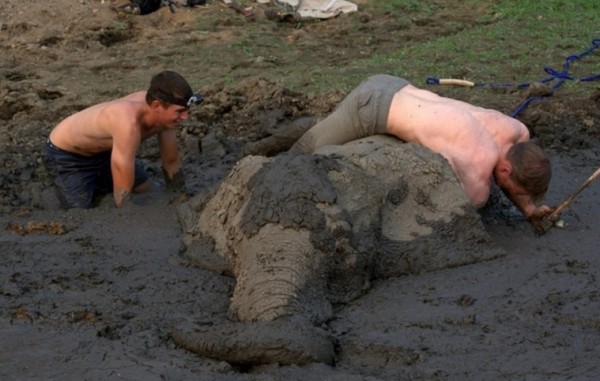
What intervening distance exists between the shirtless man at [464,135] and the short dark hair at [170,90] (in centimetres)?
92

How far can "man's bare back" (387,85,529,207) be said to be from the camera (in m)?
5.83

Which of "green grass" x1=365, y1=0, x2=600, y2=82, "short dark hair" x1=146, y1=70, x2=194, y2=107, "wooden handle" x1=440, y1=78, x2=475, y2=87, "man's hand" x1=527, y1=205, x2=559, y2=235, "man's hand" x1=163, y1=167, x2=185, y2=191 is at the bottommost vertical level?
"green grass" x1=365, y1=0, x2=600, y2=82

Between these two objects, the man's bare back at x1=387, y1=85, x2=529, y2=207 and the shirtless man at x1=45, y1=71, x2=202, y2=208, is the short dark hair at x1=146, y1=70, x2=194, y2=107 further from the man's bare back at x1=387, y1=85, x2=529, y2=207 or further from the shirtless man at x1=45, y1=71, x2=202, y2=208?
the man's bare back at x1=387, y1=85, x2=529, y2=207

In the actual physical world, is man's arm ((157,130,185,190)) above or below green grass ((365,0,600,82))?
above

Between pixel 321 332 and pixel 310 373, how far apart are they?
1.03 feet

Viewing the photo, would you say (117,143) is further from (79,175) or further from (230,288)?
(230,288)

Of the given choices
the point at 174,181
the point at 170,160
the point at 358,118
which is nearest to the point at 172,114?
the point at 170,160

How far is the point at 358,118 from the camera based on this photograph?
6168mm

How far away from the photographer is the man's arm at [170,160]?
262 inches

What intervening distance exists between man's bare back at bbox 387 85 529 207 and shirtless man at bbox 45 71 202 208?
129cm

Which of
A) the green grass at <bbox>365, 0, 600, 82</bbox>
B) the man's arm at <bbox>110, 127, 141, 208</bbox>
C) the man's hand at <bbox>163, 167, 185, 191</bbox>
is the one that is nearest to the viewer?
the man's arm at <bbox>110, 127, 141, 208</bbox>

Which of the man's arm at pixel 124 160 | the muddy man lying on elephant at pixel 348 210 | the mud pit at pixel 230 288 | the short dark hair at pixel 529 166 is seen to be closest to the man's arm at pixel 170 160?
the mud pit at pixel 230 288

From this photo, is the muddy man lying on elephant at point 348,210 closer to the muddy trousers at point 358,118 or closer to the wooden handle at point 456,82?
the muddy trousers at point 358,118

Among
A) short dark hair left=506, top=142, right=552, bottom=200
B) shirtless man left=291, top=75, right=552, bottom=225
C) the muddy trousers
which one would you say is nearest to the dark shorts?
the muddy trousers
